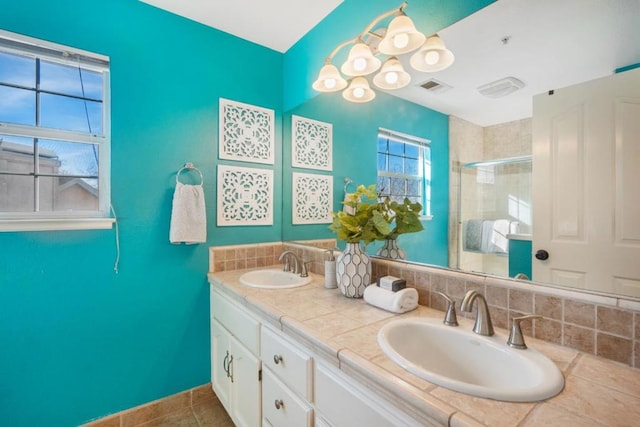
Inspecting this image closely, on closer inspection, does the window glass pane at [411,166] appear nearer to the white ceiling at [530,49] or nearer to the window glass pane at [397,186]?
the window glass pane at [397,186]

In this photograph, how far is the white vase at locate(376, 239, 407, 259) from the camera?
133 centimetres

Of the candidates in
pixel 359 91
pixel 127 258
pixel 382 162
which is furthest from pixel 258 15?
pixel 127 258

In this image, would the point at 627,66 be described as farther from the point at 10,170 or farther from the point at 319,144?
the point at 10,170

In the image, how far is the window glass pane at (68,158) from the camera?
1.48 meters

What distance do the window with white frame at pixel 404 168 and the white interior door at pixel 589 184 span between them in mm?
430

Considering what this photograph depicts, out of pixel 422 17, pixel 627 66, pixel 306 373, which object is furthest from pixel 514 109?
pixel 306 373

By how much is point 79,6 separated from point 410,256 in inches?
83.3

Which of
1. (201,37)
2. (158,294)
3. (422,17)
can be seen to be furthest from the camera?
(201,37)

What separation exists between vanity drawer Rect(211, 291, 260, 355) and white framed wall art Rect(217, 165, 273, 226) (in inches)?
20.6

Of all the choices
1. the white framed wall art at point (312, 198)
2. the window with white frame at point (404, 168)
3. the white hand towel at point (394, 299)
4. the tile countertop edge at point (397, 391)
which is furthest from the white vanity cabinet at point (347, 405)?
the white framed wall art at point (312, 198)

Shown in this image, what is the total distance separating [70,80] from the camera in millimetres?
1546

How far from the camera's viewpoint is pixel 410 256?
129 cm

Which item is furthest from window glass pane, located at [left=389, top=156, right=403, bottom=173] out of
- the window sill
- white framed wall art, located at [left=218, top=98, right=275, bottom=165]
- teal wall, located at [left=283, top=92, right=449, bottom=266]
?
the window sill

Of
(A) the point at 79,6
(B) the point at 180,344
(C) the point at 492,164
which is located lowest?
(B) the point at 180,344
